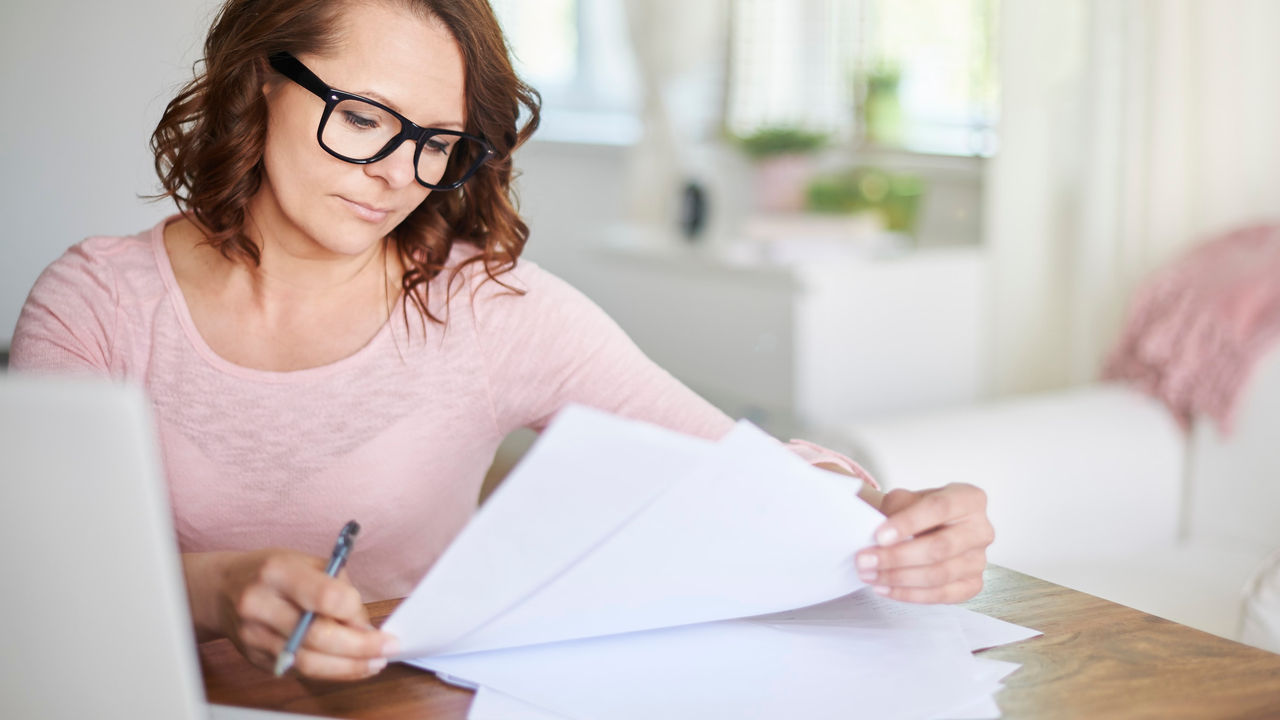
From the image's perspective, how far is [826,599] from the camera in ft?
2.67

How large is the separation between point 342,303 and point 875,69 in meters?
2.35

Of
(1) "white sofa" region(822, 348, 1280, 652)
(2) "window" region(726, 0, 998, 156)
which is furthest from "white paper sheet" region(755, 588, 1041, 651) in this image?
(2) "window" region(726, 0, 998, 156)

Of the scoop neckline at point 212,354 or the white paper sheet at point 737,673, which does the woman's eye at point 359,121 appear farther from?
the white paper sheet at point 737,673

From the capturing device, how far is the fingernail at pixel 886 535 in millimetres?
768

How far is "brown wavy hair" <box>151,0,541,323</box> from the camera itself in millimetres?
984

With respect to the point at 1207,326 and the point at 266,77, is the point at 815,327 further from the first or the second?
the point at 266,77

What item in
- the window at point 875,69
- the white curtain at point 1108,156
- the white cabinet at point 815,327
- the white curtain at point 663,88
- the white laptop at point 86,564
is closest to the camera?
the white laptop at point 86,564

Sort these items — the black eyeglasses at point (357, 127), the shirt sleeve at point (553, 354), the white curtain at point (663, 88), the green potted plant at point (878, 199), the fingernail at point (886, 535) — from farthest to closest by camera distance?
the white curtain at point (663, 88) → the green potted plant at point (878, 199) → the shirt sleeve at point (553, 354) → the black eyeglasses at point (357, 127) → the fingernail at point (886, 535)

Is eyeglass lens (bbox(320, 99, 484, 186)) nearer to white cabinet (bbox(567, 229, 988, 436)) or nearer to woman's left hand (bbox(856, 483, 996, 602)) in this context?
woman's left hand (bbox(856, 483, 996, 602))

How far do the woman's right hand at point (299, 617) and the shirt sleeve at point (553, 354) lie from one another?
0.41 meters

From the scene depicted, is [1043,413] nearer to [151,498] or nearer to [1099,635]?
[1099,635]

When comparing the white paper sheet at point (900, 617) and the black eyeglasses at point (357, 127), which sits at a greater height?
the black eyeglasses at point (357, 127)

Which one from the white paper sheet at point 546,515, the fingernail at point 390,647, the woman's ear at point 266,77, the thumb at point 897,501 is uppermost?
the woman's ear at point 266,77

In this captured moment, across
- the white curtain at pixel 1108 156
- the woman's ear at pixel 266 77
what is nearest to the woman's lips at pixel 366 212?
the woman's ear at pixel 266 77
